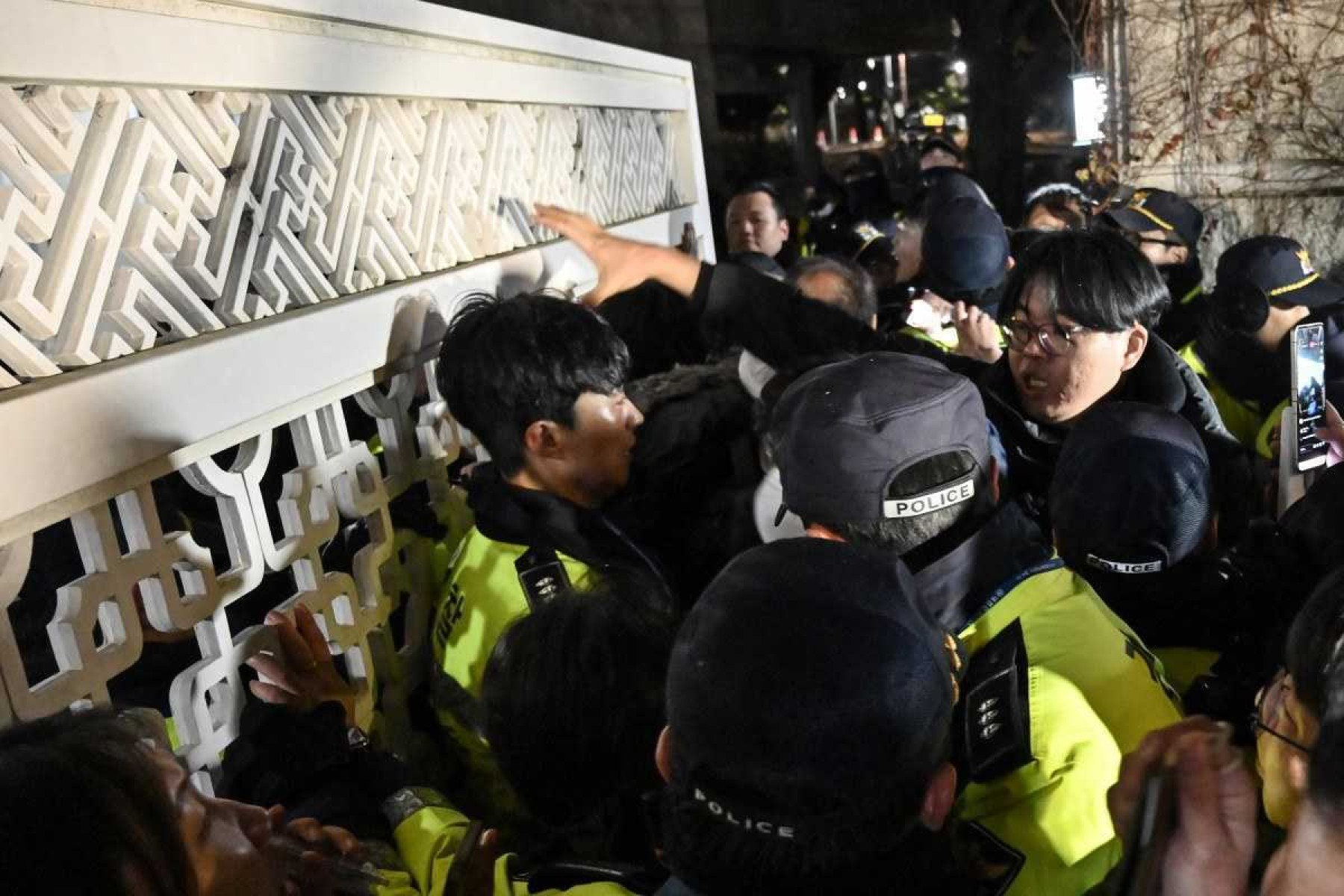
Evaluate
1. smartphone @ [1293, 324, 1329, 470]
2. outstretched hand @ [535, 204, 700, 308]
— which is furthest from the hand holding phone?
outstretched hand @ [535, 204, 700, 308]

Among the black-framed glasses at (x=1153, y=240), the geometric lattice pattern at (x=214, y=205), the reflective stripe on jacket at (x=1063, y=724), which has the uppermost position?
the geometric lattice pattern at (x=214, y=205)

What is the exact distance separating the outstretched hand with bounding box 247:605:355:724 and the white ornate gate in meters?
0.04

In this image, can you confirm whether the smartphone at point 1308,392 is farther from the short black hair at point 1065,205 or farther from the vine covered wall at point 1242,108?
the vine covered wall at point 1242,108

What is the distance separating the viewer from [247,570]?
4.87ft

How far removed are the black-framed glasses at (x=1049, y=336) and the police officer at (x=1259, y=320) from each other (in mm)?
778

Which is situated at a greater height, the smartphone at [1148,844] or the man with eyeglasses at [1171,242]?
the man with eyeglasses at [1171,242]

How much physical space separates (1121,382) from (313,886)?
1.92m

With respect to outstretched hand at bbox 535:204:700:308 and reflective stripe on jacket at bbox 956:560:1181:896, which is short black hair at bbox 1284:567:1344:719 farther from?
outstretched hand at bbox 535:204:700:308

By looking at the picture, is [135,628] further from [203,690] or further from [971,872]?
[971,872]

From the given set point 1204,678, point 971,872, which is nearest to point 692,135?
point 1204,678

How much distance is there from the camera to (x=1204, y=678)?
5.10ft

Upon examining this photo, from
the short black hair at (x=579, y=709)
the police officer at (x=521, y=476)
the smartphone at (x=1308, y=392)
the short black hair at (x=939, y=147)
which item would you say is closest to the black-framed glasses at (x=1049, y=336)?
the smartphone at (x=1308, y=392)

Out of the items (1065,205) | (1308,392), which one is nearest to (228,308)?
(1308,392)

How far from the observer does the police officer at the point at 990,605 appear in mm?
1181
